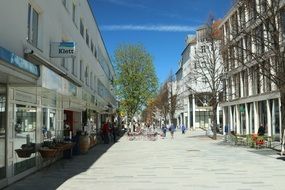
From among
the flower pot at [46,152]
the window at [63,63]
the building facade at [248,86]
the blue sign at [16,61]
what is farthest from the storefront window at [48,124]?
the building facade at [248,86]

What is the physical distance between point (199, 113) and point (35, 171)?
261ft

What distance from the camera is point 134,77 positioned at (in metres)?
64.4

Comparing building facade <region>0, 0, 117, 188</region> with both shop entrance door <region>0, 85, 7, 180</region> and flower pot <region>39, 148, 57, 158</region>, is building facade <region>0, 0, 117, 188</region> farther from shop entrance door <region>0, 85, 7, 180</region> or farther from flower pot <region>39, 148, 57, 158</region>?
flower pot <region>39, 148, 57, 158</region>

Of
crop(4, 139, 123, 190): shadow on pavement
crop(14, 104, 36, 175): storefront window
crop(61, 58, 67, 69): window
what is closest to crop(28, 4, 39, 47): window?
crop(14, 104, 36, 175): storefront window

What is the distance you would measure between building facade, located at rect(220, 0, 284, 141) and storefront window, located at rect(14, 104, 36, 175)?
580 inches

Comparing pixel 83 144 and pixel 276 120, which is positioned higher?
pixel 276 120

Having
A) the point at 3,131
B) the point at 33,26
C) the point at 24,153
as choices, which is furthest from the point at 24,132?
the point at 33,26

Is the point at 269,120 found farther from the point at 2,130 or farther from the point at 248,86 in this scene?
the point at 2,130

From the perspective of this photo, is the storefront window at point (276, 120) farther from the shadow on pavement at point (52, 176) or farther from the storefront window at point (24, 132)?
the storefront window at point (24, 132)

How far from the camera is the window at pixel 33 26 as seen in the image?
1575 centimetres

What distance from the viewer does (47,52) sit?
1784 cm

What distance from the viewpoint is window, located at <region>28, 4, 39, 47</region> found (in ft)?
51.7

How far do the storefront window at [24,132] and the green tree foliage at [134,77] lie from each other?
48891 millimetres

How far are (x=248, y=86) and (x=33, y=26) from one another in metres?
34.0
